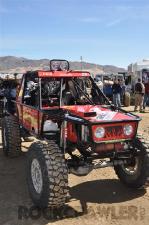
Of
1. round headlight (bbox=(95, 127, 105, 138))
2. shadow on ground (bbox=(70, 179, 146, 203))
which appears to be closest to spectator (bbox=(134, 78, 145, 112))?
shadow on ground (bbox=(70, 179, 146, 203))

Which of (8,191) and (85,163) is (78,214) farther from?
(8,191)

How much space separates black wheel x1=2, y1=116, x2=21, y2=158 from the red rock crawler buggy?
0.39 m

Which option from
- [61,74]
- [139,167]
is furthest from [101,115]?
[61,74]

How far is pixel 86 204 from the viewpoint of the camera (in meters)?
5.38

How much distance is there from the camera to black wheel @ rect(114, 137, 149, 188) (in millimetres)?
5621

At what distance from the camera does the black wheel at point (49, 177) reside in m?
4.84

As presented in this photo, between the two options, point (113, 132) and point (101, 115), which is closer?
point (113, 132)

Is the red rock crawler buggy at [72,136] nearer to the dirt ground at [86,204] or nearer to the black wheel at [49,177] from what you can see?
the black wheel at [49,177]

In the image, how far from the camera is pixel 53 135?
21.2 feet

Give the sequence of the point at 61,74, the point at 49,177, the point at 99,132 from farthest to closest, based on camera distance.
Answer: the point at 61,74 < the point at 99,132 < the point at 49,177

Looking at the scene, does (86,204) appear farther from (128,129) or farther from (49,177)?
(128,129)

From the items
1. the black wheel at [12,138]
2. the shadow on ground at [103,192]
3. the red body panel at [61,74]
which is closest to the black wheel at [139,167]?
the shadow on ground at [103,192]

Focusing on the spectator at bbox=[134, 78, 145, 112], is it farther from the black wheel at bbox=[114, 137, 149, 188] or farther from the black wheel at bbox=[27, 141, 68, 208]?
the black wheel at bbox=[27, 141, 68, 208]

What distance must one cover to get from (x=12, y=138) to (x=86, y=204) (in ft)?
9.67
